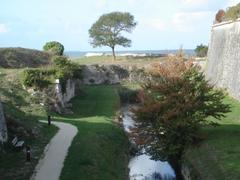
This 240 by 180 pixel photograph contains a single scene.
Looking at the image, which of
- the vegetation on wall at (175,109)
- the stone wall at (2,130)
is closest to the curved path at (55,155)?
the stone wall at (2,130)

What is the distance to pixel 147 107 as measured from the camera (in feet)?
71.8

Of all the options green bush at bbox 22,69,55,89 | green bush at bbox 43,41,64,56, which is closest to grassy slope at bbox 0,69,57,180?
green bush at bbox 22,69,55,89

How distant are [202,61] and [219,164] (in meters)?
39.4

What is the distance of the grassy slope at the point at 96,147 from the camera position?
18.3 meters

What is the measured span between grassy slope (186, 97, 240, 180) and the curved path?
5239 millimetres

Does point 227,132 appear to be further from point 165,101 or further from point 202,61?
point 202,61

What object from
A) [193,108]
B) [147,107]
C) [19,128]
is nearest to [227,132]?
[193,108]

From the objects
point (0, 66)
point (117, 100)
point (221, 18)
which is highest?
point (221, 18)

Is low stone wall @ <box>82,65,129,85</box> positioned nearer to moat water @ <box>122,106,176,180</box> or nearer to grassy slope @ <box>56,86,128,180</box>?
grassy slope @ <box>56,86,128,180</box>

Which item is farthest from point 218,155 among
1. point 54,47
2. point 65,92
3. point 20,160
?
point 54,47

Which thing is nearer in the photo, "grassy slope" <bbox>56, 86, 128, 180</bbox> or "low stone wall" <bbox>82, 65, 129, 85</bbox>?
"grassy slope" <bbox>56, 86, 128, 180</bbox>

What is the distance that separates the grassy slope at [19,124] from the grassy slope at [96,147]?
54.4 inches

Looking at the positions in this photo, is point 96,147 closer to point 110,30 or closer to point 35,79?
point 35,79

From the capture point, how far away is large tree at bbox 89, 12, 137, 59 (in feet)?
268
